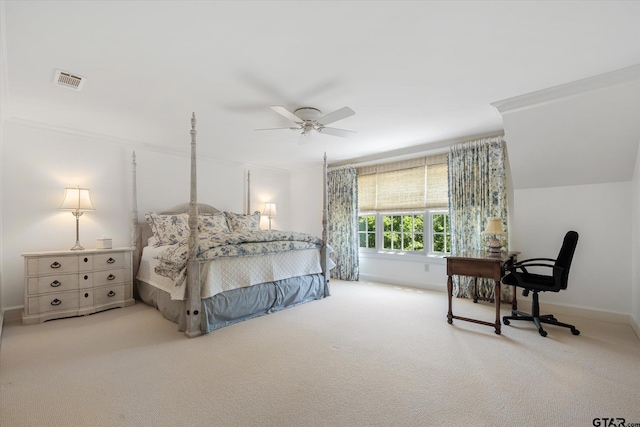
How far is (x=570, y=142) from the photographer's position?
3.08 meters

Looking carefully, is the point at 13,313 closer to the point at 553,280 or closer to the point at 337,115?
the point at 337,115

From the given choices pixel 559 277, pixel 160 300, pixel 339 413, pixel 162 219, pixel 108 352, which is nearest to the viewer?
pixel 339 413

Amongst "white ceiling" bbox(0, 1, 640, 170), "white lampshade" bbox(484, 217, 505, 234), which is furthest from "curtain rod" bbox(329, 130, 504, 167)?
"white lampshade" bbox(484, 217, 505, 234)

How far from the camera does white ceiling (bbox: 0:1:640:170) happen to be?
169 cm

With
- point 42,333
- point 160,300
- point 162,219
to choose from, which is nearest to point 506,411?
point 160,300

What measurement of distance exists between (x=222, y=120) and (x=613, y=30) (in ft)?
11.5

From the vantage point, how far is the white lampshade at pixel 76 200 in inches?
137

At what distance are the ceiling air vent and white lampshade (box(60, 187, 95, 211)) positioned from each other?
1563mm

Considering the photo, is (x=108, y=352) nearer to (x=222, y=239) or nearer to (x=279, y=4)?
(x=222, y=239)

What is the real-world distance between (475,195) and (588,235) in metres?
1.29

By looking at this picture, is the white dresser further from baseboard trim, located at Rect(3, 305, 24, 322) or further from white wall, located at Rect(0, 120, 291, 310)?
white wall, located at Rect(0, 120, 291, 310)

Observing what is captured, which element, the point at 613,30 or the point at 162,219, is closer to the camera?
the point at 613,30

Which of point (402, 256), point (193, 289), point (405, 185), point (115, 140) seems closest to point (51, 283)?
point (193, 289)

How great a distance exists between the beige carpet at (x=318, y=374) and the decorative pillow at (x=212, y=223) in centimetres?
164
